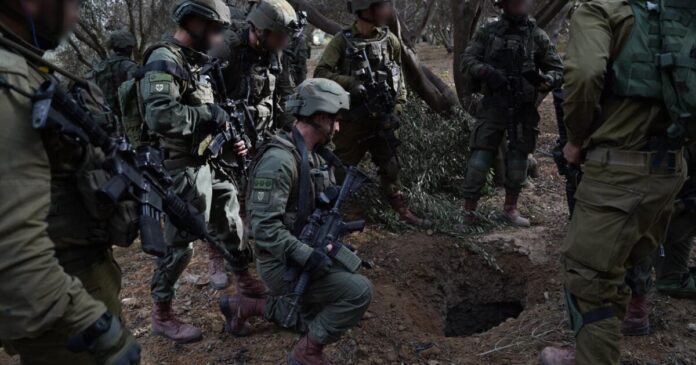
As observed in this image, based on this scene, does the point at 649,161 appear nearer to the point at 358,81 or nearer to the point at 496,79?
the point at 496,79

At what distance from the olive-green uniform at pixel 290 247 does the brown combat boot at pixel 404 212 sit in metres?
2.30

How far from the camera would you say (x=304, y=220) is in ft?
10.7

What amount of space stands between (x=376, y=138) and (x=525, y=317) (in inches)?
93.8

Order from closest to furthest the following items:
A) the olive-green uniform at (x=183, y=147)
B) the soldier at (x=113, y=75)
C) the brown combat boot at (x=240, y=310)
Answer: the olive-green uniform at (x=183, y=147) < the brown combat boot at (x=240, y=310) < the soldier at (x=113, y=75)

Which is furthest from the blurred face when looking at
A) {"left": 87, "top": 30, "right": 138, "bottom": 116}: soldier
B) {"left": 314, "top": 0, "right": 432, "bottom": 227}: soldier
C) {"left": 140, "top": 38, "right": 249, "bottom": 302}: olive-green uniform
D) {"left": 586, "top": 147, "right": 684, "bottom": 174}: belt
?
{"left": 87, "top": 30, "right": 138, "bottom": 116}: soldier

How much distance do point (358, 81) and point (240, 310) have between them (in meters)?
2.50

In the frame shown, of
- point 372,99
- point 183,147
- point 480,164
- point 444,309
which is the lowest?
point 444,309

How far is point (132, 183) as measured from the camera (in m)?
2.15

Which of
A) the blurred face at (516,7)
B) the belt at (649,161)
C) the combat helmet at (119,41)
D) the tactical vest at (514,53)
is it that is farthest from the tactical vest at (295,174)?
the combat helmet at (119,41)

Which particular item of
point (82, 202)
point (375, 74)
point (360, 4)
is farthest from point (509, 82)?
point (82, 202)

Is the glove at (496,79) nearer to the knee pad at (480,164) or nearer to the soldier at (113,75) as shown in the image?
the knee pad at (480,164)

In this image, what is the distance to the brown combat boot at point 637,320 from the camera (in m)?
3.62

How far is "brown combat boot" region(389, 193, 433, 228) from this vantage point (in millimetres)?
5570

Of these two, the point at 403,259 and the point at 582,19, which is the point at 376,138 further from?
the point at 582,19
